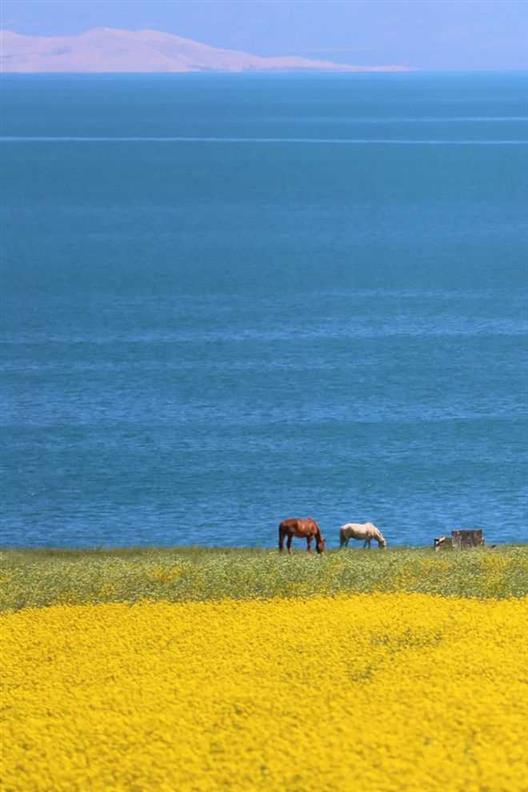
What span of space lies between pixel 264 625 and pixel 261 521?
3557 centimetres

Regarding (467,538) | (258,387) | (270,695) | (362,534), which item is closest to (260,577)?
(270,695)

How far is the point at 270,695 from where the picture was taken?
26109mm

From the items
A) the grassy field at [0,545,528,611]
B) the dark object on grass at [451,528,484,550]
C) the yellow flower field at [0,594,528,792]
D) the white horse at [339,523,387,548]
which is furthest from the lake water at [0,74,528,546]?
the yellow flower field at [0,594,528,792]

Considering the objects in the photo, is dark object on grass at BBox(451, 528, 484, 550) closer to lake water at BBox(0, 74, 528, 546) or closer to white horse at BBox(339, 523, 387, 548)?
white horse at BBox(339, 523, 387, 548)

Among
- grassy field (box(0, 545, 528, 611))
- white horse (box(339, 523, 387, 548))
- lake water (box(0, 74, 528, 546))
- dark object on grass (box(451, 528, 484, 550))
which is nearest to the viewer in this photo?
grassy field (box(0, 545, 528, 611))

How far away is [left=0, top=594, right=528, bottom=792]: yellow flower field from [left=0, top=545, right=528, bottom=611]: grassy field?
0.97m

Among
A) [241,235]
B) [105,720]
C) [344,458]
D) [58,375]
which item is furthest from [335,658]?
[241,235]

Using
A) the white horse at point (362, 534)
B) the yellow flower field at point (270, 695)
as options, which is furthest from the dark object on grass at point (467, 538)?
the yellow flower field at point (270, 695)

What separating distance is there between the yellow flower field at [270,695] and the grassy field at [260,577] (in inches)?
38.0

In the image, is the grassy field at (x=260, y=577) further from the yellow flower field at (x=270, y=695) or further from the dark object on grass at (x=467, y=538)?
the dark object on grass at (x=467, y=538)

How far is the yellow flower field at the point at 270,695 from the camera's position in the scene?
74.4ft

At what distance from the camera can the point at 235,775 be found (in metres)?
22.7

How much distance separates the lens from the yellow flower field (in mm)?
22672

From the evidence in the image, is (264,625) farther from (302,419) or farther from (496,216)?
(496,216)
